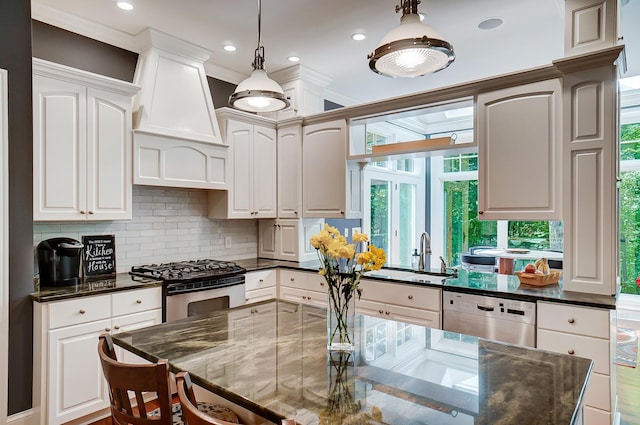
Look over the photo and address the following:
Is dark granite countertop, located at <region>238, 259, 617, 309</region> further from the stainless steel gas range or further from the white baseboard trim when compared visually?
the white baseboard trim

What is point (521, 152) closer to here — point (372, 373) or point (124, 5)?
point (372, 373)

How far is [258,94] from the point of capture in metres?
2.28

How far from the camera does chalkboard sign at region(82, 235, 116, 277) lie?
312 cm

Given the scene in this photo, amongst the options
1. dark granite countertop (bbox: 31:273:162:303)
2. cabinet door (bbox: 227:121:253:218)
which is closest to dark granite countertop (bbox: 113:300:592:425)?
dark granite countertop (bbox: 31:273:162:303)

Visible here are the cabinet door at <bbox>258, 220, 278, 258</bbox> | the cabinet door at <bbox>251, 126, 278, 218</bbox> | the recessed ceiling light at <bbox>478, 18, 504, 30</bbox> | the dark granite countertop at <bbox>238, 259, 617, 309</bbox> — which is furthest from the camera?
the cabinet door at <bbox>258, 220, 278, 258</bbox>

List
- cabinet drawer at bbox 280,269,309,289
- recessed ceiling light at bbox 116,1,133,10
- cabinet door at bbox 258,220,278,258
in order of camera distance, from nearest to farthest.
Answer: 1. recessed ceiling light at bbox 116,1,133,10
2. cabinet drawer at bbox 280,269,309,289
3. cabinet door at bbox 258,220,278,258

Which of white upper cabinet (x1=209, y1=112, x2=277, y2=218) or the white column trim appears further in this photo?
white upper cabinet (x1=209, y1=112, x2=277, y2=218)

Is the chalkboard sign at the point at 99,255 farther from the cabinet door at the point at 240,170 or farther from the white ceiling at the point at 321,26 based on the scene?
the white ceiling at the point at 321,26

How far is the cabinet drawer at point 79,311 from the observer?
8.21 ft

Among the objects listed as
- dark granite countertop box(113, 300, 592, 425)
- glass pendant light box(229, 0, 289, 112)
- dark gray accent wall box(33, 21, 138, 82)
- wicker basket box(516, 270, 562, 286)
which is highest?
dark gray accent wall box(33, 21, 138, 82)

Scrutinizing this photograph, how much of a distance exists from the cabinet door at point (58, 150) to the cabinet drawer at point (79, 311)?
62cm

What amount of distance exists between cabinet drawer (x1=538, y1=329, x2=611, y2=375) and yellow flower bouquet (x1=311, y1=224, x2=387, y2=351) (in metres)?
1.61

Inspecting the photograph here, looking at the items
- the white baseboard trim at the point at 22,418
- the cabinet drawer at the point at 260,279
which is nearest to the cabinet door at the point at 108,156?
the cabinet drawer at the point at 260,279

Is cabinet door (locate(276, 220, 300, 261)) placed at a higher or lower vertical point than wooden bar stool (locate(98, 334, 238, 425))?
higher
